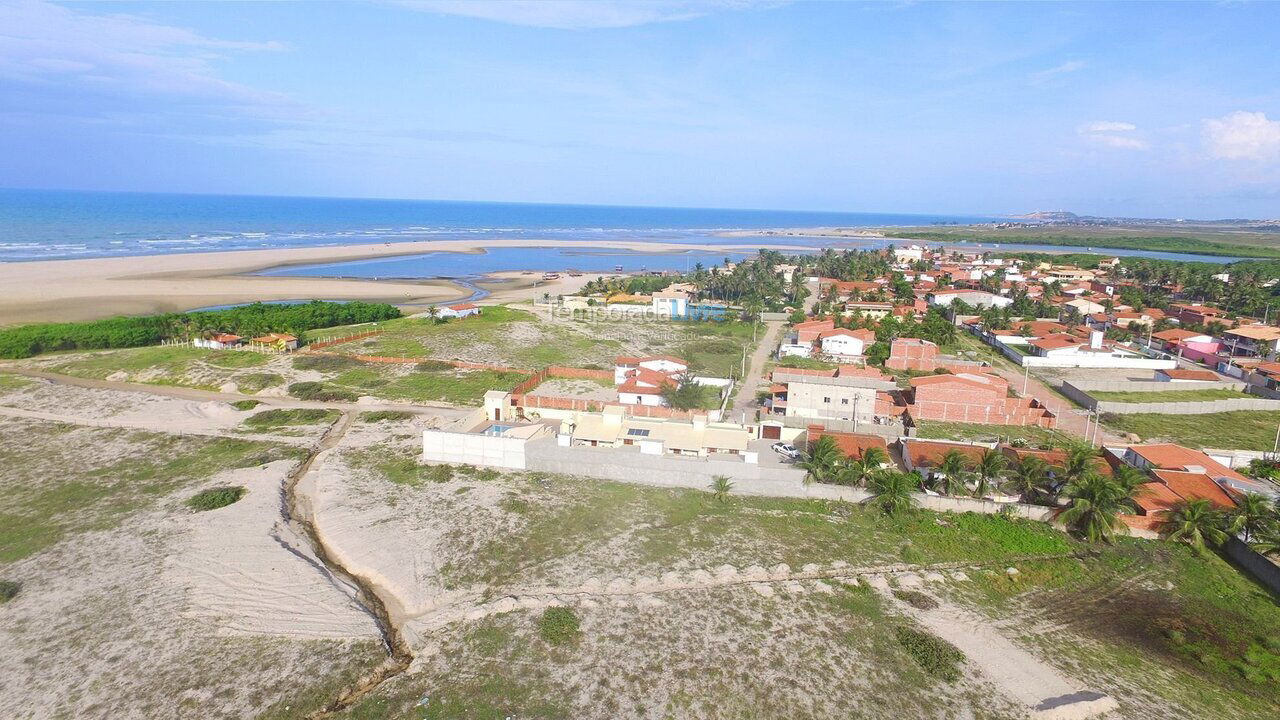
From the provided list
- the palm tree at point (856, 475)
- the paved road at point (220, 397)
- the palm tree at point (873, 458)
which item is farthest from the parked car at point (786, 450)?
the paved road at point (220, 397)

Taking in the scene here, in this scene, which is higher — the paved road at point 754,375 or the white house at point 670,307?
the white house at point 670,307

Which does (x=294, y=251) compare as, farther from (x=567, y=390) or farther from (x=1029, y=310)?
(x=1029, y=310)

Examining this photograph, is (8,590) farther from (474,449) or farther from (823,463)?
(823,463)

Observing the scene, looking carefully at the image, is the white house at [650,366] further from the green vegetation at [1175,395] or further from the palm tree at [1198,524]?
the green vegetation at [1175,395]

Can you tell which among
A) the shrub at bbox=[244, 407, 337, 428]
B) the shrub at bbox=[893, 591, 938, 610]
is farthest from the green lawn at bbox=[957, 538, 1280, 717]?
the shrub at bbox=[244, 407, 337, 428]

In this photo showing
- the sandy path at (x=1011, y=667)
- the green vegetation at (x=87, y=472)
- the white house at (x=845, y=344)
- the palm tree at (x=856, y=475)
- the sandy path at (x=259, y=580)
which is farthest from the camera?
the white house at (x=845, y=344)

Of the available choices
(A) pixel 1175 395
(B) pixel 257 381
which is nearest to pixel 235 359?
(B) pixel 257 381
